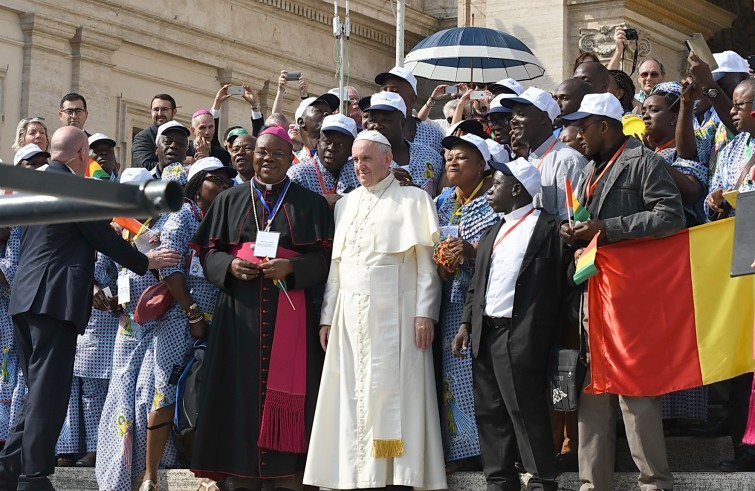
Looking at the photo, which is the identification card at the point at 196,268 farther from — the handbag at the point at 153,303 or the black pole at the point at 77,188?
the black pole at the point at 77,188

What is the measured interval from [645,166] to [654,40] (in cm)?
909

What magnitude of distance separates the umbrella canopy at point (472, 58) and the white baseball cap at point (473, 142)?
4.49m

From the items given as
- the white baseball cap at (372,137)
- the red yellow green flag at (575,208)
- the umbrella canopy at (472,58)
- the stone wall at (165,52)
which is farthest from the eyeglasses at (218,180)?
the stone wall at (165,52)

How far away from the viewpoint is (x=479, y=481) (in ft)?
20.2

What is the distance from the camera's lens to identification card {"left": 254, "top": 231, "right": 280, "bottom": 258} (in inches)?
253

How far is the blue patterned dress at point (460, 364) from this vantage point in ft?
20.9

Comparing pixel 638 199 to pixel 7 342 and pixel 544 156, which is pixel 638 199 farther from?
pixel 7 342

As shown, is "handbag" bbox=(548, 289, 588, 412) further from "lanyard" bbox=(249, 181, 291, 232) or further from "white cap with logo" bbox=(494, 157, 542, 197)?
"lanyard" bbox=(249, 181, 291, 232)

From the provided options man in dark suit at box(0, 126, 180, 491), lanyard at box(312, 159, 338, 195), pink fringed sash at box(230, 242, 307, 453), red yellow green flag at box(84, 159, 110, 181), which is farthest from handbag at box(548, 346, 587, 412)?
red yellow green flag at box(84, 159, 110, 181)

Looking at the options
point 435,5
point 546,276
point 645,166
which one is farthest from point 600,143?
point 435,5

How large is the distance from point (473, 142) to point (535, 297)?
104cm

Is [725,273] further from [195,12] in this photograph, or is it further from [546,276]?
[195,12]

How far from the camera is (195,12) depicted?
19.8 meters

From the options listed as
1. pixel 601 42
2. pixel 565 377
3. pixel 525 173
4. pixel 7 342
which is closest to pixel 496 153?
pixel 525 173
